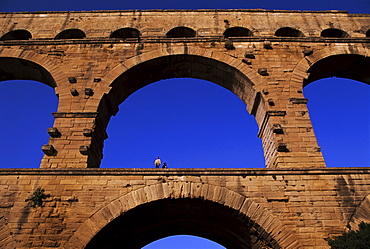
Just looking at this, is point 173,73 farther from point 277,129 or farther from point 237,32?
point 277,129

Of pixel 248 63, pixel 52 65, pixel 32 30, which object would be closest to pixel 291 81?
pixel 248 63

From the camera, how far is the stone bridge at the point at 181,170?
6.95 meters

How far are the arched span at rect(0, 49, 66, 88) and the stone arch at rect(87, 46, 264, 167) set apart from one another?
5.34 feet

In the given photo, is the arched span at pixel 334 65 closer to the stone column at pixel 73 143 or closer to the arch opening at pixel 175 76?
the arch opening at pixel 175 76

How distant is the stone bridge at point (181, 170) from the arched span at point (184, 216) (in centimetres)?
3

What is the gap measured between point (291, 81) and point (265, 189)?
3.96m

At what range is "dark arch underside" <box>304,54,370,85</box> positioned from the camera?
1070cm

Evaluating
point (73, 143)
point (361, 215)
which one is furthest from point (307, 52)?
point (73, 143)

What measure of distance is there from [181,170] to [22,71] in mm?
7066

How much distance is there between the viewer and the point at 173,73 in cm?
1104

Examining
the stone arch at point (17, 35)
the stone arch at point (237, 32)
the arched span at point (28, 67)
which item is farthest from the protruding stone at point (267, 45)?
the stone arch at point (17, 35)

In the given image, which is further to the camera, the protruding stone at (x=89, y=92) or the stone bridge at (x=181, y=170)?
the protruding stone at (x=89, y=92)

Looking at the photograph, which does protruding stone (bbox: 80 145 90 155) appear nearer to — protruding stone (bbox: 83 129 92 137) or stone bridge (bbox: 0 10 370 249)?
stone bridge (bbox: 0 10 370 249)

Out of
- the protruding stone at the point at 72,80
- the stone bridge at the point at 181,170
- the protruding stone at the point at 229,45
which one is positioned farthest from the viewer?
the protruding stone at the point at 229,45
